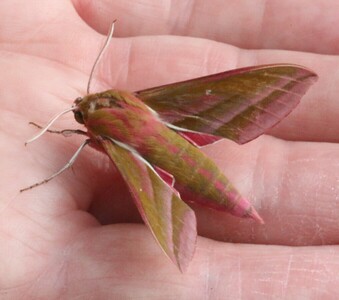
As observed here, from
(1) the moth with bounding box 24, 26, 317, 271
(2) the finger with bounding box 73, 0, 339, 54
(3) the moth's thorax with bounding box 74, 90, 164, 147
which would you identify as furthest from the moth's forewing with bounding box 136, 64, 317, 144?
(2) the finger with bounding box 73, 0, 339, 54

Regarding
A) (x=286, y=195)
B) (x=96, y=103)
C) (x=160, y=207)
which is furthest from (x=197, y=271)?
(x=96, y=103)

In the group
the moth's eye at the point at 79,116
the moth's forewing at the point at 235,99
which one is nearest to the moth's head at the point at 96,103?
the moth's eye at the point at 79,116

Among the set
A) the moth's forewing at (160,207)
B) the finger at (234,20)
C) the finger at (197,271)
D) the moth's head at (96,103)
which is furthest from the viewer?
the finger at (234,20)

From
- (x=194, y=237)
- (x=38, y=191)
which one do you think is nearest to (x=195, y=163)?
(x=194, y=237)

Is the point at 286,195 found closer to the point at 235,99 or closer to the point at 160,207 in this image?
the point at 235,99

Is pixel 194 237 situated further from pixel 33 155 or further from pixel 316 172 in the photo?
pixel 33 155

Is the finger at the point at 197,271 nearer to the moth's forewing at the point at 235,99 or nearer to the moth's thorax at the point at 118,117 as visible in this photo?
the moth's thorax at the point at 118,117

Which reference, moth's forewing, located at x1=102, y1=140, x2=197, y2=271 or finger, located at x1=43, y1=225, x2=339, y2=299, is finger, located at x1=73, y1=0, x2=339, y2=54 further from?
finger, located at x1=43, y1=225, x2=339, y2=299

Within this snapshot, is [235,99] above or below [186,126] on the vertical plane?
above
